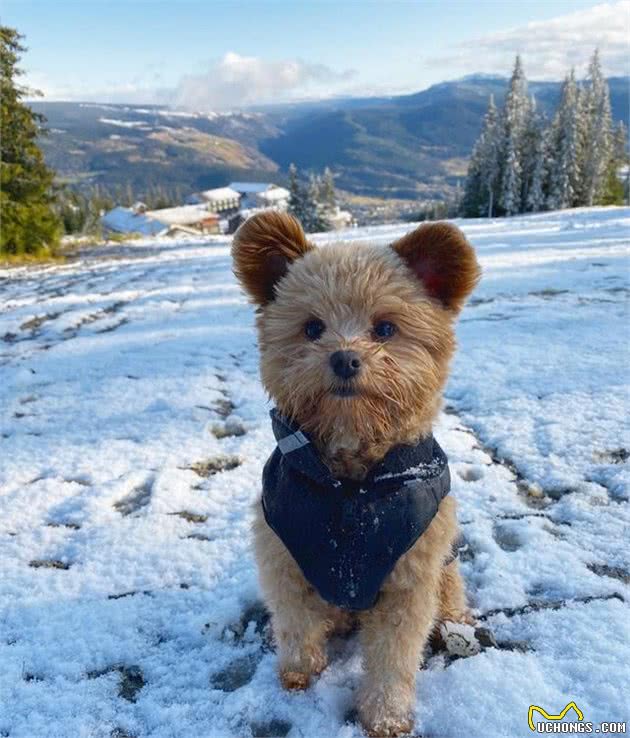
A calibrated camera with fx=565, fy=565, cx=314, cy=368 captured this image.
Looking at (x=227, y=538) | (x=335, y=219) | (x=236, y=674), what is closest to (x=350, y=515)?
(x=236, y=674)

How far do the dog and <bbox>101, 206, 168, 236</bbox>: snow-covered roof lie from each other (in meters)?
100

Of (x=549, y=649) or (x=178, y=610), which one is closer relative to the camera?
(x=549, y=649)

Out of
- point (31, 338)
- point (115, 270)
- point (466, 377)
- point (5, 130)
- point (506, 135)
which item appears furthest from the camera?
point (506, 135)

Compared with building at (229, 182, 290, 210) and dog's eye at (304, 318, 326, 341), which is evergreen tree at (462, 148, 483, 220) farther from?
building at (229, 182, 290, 210)

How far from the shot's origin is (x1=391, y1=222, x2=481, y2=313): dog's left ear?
293 cm

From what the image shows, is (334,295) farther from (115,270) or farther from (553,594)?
(115,270)

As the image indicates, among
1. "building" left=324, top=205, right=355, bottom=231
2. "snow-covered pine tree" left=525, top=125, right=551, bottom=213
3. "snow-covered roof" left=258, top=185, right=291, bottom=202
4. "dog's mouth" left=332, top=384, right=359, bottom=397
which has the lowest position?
"snow-covered roof" left=258, top=185, right=291, bottom=202

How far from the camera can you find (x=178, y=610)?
→ 3.76 m

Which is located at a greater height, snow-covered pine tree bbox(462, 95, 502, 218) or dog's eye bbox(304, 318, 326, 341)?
dog's eye bbox(304, 318, 326, 341)

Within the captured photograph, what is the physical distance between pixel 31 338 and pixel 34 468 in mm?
5580

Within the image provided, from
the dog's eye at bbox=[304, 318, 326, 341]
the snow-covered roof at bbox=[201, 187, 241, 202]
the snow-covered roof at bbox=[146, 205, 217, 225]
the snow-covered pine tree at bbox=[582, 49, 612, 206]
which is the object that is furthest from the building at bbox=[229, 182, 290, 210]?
the dog's eye at bbox=[304, 318, 326, 341]

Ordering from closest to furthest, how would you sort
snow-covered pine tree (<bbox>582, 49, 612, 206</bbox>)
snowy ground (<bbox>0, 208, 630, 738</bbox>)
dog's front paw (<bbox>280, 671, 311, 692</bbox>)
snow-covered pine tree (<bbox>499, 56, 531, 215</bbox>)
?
snowy ground (<bbox>0, 208, 630, 738</bbox>) → dog's front paw (<bbox>280, 671, 311, 692</bbox>) → snow-covered pine tree (<bbox>499, 56, 531, 215</bbox>) → snow-covered pine tree (<bbox>582, 49, 612, 206</bbox>)

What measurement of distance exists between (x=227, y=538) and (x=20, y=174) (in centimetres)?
2695

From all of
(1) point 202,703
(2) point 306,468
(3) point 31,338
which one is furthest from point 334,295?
(3) point 31,338
